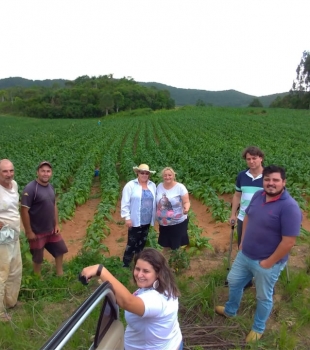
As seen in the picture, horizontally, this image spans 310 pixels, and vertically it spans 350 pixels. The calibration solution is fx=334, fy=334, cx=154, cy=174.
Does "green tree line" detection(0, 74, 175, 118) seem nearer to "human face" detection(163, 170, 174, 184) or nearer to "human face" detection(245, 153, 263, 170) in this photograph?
"human face" detection(163, 170, 174, 184)

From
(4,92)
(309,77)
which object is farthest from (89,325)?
(4,92)

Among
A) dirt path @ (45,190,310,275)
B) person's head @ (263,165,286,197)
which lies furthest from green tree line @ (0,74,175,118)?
person's head @ (263,165,286,197)

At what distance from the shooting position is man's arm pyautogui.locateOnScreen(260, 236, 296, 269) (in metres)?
2.91

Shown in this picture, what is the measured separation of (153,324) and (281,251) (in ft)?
4.68

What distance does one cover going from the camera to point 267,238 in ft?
Result: 10.1

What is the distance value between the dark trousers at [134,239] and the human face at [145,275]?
2.56 metres

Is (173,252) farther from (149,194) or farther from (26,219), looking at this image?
(26,219)

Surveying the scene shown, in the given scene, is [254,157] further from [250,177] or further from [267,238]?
[267,238]

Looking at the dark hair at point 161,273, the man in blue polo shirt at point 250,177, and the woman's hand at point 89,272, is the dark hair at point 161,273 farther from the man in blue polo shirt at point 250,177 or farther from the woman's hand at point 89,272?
the man in blue polo shirt at point 250,177

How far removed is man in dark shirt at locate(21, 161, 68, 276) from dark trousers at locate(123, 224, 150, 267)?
3.15 ft

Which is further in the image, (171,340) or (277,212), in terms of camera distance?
(277,212)

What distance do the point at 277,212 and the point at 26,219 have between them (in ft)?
9.84

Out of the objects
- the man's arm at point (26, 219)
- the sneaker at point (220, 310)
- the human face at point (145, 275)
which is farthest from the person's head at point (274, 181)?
the man's arm at point (26, 219)

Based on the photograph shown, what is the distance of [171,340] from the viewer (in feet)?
7.28
